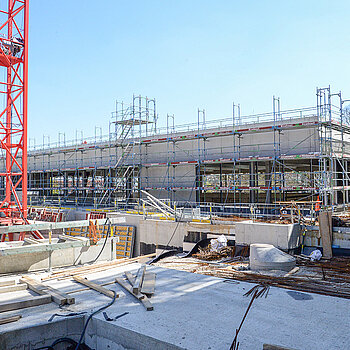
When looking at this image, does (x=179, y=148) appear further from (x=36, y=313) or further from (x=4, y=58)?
(x=36, y=313)

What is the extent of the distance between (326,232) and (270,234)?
199 cm

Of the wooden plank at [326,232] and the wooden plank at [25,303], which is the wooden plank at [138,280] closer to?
the wooden plank at [25,303]

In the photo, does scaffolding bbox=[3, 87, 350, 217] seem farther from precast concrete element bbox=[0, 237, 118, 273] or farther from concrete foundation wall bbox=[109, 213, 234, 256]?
precast concrete element bbox=[0, 237, 118, 273]

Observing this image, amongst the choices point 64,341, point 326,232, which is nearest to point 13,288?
point 64,341

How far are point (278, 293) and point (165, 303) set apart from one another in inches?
94.1

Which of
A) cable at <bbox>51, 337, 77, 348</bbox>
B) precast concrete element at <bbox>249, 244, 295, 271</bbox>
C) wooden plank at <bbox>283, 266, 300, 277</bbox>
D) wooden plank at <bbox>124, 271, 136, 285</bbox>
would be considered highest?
wooden plank at <bbox>124, 271, 136, 285</bbox>

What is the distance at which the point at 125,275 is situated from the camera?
8.40 metres

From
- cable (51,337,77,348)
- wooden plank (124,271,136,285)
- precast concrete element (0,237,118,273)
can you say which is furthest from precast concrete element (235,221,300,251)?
cable (51,337,77,348)

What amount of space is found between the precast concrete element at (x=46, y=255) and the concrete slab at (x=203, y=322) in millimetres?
2063

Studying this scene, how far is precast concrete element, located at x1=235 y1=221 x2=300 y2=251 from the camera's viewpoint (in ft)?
43.5

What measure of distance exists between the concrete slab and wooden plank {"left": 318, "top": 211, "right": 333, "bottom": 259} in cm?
646

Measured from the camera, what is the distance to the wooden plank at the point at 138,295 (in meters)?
6.21

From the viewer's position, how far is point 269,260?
10.8 m

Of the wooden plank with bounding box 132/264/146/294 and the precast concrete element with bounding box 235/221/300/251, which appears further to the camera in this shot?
the precast concrete element with bounding box 235/221/300/251
